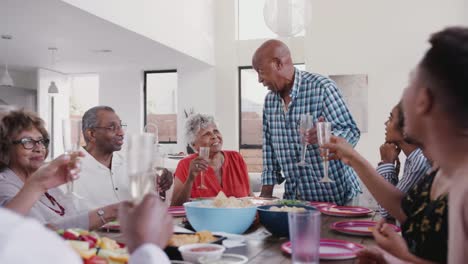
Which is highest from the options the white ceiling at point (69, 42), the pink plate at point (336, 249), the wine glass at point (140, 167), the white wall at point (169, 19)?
the white wall at point (169, 19)

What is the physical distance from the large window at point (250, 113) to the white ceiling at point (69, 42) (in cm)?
108

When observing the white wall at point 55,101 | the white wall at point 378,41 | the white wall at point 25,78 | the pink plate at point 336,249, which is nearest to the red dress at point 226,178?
the pink plate at point 336,249

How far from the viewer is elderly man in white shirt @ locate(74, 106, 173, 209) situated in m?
2.71

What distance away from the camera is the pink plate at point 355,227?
5.69 feet

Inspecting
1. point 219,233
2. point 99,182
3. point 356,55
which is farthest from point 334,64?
point 219,233

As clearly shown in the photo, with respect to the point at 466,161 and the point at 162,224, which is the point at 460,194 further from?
the point at 162,224

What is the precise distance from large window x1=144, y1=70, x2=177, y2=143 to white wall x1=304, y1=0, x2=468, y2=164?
2914 mm

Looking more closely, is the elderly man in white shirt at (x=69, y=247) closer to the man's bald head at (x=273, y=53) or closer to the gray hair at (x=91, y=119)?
the gray hair at (x=91, y=119)

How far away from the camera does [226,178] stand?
311 centimetres

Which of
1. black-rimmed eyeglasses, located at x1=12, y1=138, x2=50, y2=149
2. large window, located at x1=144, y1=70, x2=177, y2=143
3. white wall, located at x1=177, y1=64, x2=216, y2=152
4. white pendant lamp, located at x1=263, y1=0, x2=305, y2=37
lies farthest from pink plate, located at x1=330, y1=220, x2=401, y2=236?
large window, located at x1=144, y1=70, x2=177, y2=143

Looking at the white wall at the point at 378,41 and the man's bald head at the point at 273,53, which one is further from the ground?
the white wall at the point at 378,41

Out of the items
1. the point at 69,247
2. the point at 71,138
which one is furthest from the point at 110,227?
the point at 69,247

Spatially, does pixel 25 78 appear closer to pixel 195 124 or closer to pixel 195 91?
pixel 195 91

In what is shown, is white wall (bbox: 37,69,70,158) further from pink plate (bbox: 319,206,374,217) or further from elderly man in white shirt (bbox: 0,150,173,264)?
elderly man in white shirt (bbox: 0,150,173,264)
